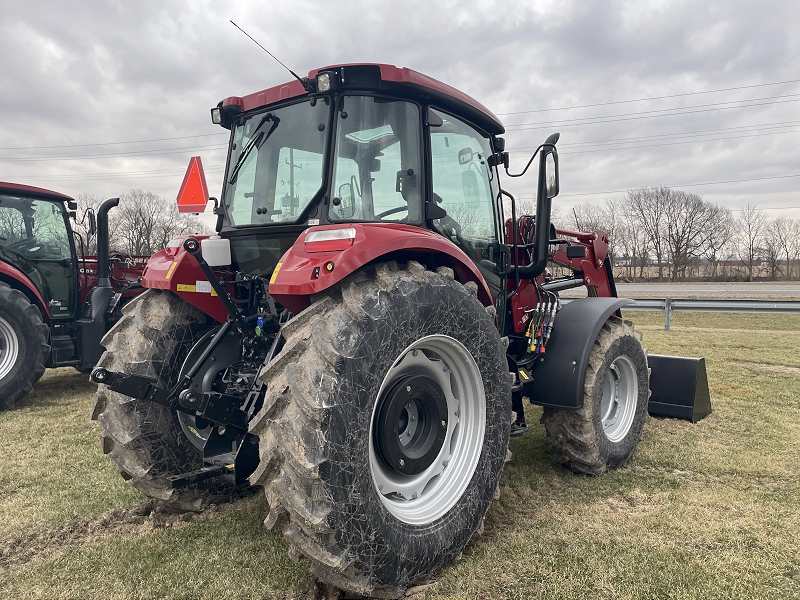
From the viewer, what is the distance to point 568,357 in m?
3.71

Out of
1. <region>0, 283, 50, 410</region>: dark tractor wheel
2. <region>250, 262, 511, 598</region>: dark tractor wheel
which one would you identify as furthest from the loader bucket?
<region>0, 283, 50, 410</region>: dark tractor wheel

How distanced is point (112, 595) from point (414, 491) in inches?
55.1

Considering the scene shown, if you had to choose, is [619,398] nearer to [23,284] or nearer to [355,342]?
[355,342]

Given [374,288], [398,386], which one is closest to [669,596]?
[398,386]

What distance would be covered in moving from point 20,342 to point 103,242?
152 centimetres

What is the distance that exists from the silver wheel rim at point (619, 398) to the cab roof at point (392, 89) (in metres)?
2.14

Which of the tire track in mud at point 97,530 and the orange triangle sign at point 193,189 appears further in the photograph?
the orange triangle sign at point 193,189

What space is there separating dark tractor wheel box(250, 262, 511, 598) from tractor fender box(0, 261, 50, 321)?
5.65m

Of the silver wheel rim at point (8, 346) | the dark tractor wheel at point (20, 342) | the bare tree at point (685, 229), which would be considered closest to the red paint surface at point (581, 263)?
the dark tractor wheel at point (20, 342)

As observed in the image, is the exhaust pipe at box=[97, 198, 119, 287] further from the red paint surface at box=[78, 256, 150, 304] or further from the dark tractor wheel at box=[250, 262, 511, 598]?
the dark tractor wheel at box=[250, 262, 511, 598]

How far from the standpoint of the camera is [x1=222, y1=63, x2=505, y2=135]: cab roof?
2.76 meters

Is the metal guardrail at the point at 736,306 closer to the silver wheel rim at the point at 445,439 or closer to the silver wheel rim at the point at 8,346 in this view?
the silver wheel rim at the point at 445,439

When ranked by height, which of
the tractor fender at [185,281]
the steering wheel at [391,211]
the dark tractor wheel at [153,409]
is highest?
the steering wheel at [391,211]

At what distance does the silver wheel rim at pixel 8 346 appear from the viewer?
602cm
